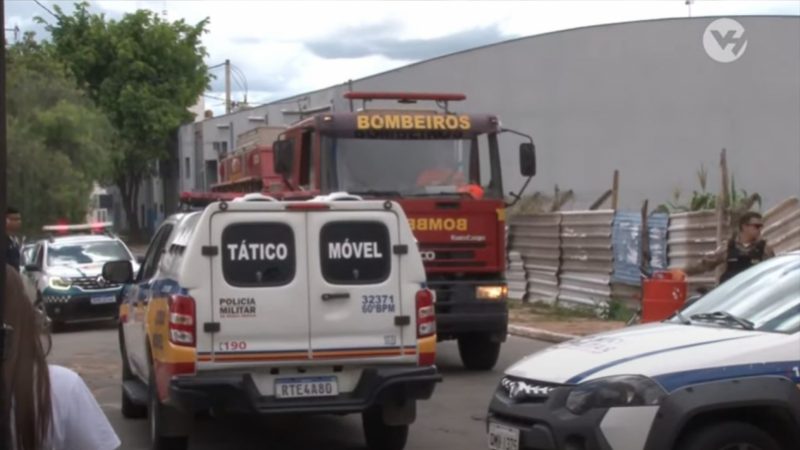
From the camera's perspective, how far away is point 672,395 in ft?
23.0

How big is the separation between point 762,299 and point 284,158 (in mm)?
8672

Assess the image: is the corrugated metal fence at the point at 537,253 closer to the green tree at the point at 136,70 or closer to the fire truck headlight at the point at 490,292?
the fire truck headlight at the point at 490,292

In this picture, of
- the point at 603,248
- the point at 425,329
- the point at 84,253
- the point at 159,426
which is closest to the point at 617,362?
the point at 425,329

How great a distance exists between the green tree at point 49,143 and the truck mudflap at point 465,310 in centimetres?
2708

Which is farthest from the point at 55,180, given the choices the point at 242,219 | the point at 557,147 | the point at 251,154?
the point at 242,219

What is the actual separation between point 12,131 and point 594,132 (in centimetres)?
1741

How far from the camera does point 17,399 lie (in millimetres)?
3662

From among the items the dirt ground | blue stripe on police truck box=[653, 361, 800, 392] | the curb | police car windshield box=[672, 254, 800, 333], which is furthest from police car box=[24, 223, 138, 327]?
blue stripe on police truck box=[653, 361, 800, 392]

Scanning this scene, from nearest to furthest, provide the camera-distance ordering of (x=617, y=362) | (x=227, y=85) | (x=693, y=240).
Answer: (x=617, y=362) → (x=693, y=240) → (x=227, y=85)

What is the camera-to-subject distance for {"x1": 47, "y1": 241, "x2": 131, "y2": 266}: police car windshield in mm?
23391

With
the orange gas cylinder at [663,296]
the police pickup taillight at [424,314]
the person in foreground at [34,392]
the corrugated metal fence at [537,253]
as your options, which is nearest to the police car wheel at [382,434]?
the police pickup taillight at [424,314]

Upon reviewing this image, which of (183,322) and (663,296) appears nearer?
(183,322)

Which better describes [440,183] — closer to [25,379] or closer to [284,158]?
[284,158]

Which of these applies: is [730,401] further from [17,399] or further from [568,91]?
[568,91]
